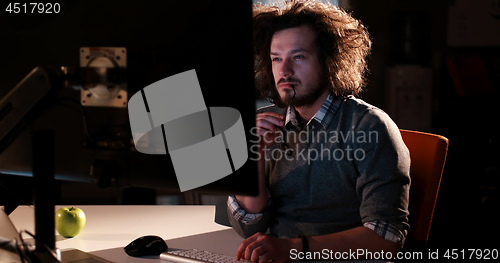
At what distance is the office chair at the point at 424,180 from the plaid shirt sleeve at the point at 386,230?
6.1 inches

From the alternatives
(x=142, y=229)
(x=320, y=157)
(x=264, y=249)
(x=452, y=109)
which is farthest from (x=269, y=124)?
(x=452, y=109)

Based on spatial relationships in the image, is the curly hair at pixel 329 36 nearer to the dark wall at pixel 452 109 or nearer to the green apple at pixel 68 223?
the green apple at pixel 68 223

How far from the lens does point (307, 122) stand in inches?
58.1

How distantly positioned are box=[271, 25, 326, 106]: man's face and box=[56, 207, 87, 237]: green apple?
706mm

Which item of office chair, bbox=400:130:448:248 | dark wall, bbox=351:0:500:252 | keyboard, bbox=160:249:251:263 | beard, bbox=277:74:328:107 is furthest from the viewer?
dark wall, bbox=351:0:500:252

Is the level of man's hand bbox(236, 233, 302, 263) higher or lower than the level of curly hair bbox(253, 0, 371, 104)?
lower

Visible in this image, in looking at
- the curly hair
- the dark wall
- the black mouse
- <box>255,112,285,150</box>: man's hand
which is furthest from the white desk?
the dark wall

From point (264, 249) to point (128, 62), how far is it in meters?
0.53

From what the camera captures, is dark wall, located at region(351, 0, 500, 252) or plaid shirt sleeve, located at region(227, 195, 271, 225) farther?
dark wall, located at region(351, 0, 500, 252)

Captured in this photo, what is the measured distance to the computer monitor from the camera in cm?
67

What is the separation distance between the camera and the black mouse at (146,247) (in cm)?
108

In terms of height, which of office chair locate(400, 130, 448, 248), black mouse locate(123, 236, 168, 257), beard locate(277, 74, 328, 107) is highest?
beard locate(277, 74, 328, 107)

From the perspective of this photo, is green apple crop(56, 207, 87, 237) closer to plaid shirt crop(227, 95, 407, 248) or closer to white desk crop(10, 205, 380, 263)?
white desk crop(10, 205, 380, 263)

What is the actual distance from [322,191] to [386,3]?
85.1 inches
